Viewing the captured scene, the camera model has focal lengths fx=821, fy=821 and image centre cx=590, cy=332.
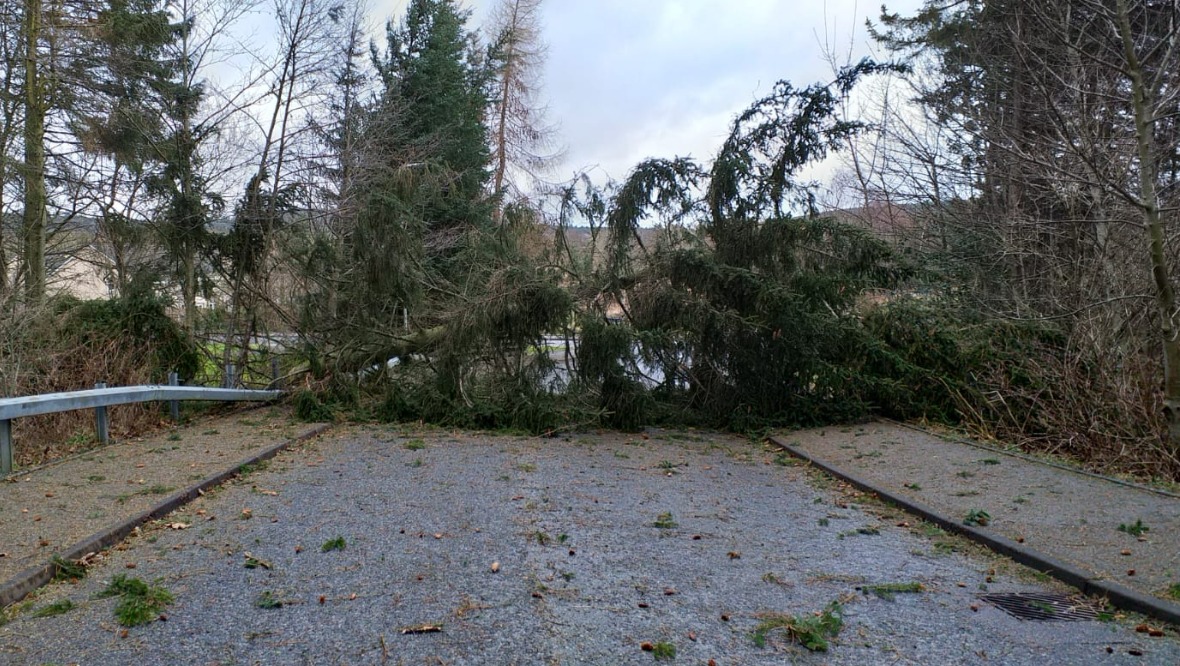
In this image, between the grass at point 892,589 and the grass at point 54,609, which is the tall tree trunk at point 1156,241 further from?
the grass at point 54,609

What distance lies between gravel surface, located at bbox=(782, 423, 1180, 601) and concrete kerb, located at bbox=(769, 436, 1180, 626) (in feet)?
0.38

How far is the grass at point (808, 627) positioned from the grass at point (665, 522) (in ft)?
6.81

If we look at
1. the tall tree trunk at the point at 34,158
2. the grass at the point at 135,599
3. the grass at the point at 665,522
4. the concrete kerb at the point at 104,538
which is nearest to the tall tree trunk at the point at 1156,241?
the grass at the point at 665,522

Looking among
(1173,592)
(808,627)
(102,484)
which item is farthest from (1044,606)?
(102,484)

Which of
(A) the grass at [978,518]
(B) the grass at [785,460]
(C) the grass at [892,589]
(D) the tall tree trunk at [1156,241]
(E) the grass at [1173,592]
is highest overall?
(D) the tall tree trunk at [1156,241]

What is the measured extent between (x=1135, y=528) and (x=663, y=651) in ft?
13.4

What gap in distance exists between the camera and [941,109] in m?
14.9

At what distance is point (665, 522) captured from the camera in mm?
6457

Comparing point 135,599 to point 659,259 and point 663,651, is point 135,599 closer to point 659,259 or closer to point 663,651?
point 663,651

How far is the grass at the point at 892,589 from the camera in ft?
15.4

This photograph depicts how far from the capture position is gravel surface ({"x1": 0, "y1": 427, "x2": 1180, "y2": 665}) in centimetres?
380

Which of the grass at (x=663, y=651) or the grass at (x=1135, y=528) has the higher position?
the grass at (x=1135, y=528)

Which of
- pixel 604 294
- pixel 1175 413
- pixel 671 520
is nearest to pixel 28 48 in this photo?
pixel 604 294

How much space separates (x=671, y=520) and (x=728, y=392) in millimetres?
6557
